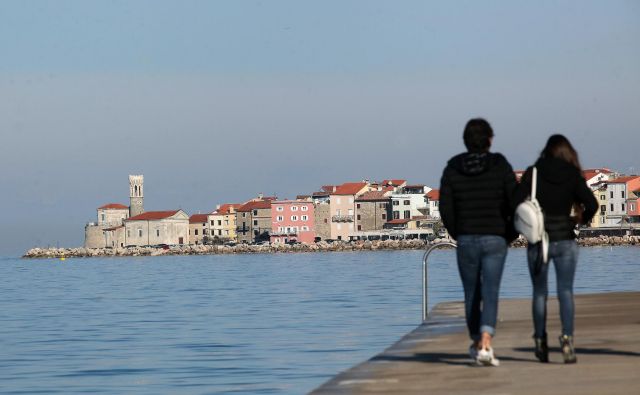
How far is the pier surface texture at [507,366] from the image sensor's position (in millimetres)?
9273

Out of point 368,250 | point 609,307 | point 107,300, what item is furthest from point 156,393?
point 368,250

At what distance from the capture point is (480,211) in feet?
34.6

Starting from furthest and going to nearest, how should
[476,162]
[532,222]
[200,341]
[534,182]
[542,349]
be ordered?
1. [200,341]
2. [542,349]
3. [476,162]
4. [534,182]
5. [532,222]

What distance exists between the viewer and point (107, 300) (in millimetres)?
53375

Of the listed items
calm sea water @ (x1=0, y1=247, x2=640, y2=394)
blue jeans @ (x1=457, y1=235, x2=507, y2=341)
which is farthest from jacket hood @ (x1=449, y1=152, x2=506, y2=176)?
calm sea water @ (x1=0, y1=247, x2=640, y2=394)

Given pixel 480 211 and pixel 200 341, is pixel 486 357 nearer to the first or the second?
pixel 480 211

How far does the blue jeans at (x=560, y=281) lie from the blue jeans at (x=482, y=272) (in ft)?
0.85

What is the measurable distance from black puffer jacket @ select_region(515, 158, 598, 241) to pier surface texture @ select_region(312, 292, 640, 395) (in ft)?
3.52

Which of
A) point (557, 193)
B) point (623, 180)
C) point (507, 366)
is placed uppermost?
point (623, 180)

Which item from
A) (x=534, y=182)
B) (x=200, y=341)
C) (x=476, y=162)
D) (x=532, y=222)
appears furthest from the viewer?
(x=200, y=341)

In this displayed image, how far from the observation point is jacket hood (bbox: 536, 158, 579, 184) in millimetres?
10352

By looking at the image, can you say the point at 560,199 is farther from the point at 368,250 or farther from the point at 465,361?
the point at 368,250

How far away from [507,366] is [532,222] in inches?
47.6

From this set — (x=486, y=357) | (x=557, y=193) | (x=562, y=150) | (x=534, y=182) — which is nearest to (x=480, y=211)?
(x=534, y=182)
